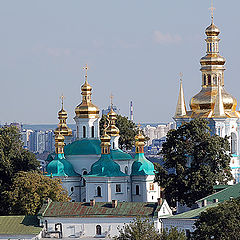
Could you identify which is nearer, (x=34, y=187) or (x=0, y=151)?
(x=34, y=187)

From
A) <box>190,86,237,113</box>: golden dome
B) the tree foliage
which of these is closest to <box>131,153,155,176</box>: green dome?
<box>190,86,237,113</box>: golden dome

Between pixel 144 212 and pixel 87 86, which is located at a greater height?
pixel 87 86

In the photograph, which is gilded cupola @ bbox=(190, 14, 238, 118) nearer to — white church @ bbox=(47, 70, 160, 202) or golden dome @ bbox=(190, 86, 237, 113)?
golden dome @ bbox=(190, 86, 237, 113)

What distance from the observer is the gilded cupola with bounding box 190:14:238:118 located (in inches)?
3285

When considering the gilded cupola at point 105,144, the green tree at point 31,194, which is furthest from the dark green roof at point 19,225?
the gilded cupola at point 105,144

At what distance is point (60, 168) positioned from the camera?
79.9 m

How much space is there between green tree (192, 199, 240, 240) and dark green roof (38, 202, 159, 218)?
10.6 metres

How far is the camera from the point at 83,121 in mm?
83812

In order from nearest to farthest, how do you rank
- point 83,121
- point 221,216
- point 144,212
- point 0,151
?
point 221,216
point 144,212
point 0,151
point 83,121

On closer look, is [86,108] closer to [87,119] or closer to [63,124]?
[87,119]

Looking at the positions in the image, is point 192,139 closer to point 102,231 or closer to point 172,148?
point 172,148

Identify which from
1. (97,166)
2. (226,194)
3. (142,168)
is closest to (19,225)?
(226,194)

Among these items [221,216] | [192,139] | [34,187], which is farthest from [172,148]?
[221,216]

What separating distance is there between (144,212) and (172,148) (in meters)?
9.57
